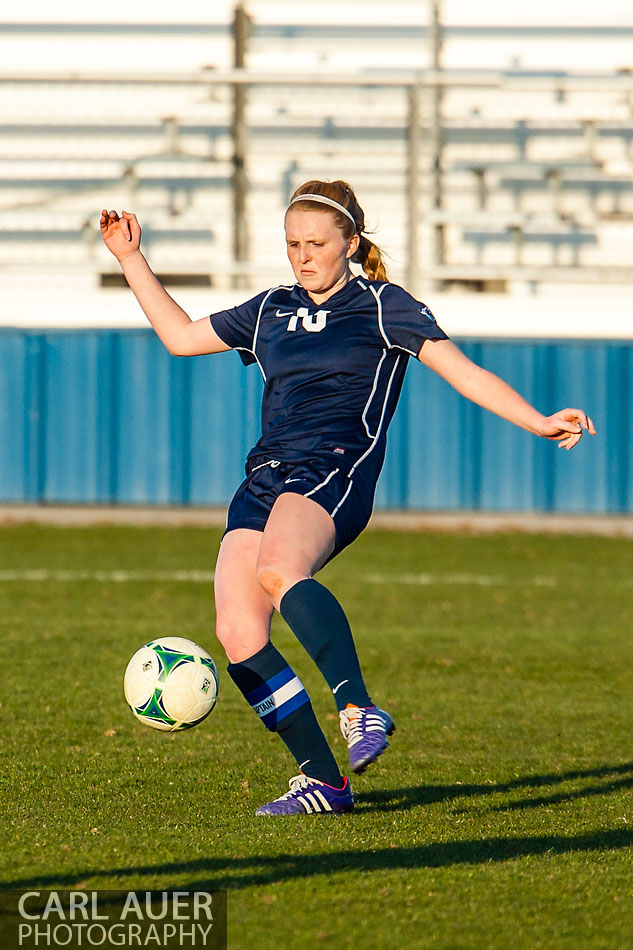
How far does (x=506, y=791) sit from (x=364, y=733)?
1.36 metres

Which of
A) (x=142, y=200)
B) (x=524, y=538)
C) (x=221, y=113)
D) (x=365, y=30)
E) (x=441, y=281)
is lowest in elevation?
(x=524, y=538)

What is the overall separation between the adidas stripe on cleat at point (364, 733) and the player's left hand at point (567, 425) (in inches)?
36.8

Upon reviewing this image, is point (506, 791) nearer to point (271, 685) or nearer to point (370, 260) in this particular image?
point (271, 685)

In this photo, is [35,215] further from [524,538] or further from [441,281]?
[524,538]

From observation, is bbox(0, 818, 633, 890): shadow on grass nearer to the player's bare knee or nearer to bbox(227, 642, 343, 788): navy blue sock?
bbox(227, 642, 343, 788): navy blue sock

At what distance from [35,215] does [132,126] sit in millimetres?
2282

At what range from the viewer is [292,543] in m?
4.01

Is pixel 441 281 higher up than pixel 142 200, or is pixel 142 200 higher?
pixel 142 200

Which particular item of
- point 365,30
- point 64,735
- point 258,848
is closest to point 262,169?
point 365,30

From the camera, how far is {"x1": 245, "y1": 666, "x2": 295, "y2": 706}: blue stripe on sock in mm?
4281

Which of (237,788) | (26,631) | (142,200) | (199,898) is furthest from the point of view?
(142,200)

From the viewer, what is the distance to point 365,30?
2181 centimetres

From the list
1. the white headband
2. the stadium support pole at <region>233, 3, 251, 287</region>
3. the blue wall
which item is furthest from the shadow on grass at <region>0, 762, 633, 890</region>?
the stadium support pole at <region>233, 3, 251, 287</region>

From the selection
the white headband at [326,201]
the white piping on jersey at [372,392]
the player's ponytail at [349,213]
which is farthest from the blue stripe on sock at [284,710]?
the white headband at [326,201]
